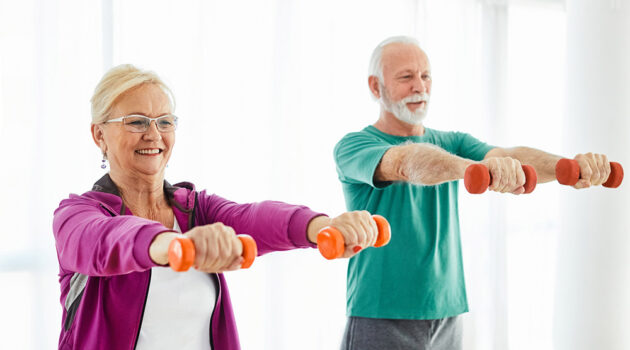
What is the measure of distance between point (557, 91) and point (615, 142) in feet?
5.45

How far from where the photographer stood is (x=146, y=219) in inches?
46.2

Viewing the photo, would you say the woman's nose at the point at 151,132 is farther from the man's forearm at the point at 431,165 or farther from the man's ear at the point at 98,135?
the man's forearm at the point at 431,165

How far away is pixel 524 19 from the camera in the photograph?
4379 mm

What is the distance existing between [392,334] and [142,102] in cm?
109

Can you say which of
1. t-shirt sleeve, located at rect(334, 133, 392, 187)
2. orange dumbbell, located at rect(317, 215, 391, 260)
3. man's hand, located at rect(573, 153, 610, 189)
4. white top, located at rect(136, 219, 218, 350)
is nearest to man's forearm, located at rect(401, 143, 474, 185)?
t-shirt sleeve, located at rect(334, 133, 392, 187)

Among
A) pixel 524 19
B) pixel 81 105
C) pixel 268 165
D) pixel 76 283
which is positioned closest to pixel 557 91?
pixel 524 19

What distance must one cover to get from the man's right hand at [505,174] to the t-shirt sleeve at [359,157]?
43cm

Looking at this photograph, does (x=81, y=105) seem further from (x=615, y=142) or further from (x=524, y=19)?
(x=524, y=19)

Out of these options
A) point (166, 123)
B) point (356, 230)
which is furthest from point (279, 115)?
point (356, 230)

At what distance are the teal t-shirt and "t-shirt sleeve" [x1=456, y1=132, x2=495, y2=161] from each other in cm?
22

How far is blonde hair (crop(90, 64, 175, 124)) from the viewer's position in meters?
1.28

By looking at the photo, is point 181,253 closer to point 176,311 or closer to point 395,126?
point 176,311

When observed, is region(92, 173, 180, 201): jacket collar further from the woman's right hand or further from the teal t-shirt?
the teal t-shirt

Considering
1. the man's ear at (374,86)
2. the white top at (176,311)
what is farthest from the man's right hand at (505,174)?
the man's ear at (374,86)
